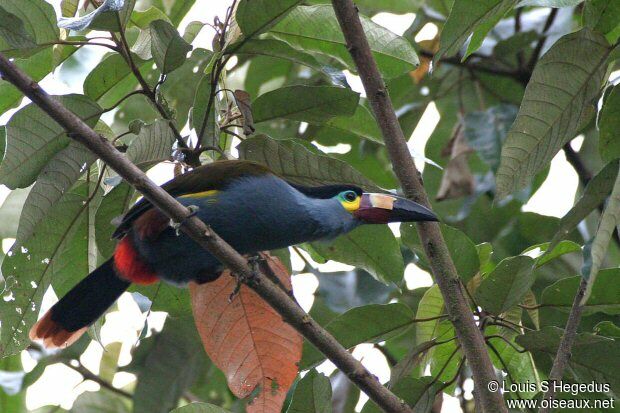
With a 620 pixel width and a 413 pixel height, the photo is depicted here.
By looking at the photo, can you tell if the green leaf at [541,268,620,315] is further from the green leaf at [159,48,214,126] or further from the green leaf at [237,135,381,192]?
the green leaf at [159,48,214,126]

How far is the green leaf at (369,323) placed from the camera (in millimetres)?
2516

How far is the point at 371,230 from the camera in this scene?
2707mm

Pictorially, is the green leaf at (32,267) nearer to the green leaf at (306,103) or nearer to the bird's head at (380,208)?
the green leaf at (306,103)

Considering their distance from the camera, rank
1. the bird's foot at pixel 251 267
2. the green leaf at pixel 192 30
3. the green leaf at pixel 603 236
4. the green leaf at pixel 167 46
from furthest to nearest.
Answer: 1. the green leaf at pixel 192 30
2. the green leaf at pixel 167 46
3. the bird's foot at pixel 251 267
4. the green leaf at pixel 603 236

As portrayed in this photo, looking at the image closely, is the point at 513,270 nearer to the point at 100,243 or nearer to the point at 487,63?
the point at 100,243

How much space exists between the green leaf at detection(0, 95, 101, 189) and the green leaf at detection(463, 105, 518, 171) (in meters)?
1.77

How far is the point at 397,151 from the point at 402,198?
0.20 meters

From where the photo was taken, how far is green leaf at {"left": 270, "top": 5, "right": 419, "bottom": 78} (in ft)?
8.87

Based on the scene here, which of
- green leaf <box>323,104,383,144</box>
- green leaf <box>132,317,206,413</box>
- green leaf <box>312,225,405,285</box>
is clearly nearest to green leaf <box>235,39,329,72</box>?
green leaf <box>323,104,383,144</box>

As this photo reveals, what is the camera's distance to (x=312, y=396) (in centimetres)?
230

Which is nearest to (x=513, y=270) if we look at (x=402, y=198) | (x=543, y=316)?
(x=402, y=198)


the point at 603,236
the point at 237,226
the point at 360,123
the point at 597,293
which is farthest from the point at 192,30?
the point at 603,236

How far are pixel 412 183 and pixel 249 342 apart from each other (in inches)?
29.5

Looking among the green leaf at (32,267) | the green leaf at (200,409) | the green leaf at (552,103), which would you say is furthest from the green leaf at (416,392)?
the green leaf at (32,267)
